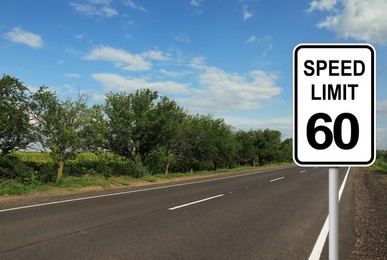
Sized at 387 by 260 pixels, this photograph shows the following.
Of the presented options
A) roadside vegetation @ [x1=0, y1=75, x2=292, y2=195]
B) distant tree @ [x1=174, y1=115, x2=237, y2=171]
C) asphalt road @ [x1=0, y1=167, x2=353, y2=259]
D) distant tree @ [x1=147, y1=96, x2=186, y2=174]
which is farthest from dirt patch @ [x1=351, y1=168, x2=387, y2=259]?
distant tree @ [x1=174, y1=115, x2=237, y2=171]

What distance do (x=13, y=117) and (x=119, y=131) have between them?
31.1 ft

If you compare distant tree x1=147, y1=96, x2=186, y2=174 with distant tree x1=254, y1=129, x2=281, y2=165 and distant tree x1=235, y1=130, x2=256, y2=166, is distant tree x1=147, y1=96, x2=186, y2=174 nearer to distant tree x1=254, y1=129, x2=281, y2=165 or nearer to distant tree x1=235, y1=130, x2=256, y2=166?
distant tree x1=235, y1=130, x2=256, y2=166

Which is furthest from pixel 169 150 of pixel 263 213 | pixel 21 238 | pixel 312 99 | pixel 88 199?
pixel 312 99

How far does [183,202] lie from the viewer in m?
12.6

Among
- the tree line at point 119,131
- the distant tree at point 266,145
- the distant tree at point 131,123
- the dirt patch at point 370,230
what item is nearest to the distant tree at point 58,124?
the tree line at point 119,131

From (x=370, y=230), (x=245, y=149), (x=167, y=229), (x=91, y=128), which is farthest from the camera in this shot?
(x=245, y=149)

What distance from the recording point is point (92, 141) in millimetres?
20594

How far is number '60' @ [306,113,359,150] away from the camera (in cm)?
216

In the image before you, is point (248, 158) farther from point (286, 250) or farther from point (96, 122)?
point (286, 250)

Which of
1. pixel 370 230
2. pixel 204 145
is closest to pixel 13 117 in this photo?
pixel 370 230

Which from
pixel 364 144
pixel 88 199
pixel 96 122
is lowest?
pixel 88 199

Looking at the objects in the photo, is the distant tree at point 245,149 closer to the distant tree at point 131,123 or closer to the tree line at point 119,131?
the tree line at point 119,131

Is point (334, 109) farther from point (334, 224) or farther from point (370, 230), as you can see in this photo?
point (370, 230)

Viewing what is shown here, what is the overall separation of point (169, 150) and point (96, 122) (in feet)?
44.8
